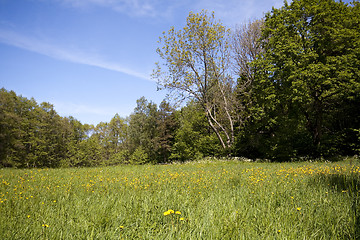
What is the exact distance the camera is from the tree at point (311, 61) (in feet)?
50.6

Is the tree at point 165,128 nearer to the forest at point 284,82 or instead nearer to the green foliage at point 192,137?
the green foliage at point 192,137

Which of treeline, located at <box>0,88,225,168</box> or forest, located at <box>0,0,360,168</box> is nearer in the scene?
forest, located at <box>0,0,360,168</box>

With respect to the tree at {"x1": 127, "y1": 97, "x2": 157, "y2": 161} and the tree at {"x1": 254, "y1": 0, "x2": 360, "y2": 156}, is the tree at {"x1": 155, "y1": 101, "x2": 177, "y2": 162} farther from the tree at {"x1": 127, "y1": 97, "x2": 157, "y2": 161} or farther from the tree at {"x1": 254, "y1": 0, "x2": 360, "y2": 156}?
the tree at {"x1": 254, "y1": 0, "x2": 360, "y2": 156}

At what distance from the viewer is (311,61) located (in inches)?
674

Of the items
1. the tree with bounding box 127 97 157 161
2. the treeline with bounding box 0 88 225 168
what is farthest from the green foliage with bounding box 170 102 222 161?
the tree with bounding box 127 97 157 161

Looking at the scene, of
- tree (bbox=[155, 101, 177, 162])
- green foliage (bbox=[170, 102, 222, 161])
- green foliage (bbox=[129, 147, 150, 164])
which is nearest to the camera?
green foliage (bbox=[170, 102, 222, 161])

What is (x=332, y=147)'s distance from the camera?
17.7 m

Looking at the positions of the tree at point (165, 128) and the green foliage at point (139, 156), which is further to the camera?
the green foliage at point (139, 156)

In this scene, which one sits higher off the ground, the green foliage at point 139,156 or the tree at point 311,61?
the tree at point 311,61

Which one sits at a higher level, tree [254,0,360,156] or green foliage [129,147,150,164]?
tree [254,0,360,156]

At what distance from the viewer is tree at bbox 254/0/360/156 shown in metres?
15.4

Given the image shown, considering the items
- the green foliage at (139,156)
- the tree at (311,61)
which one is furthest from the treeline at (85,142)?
the tree at (311,61)

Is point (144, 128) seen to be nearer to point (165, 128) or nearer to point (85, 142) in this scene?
point (165, 128)

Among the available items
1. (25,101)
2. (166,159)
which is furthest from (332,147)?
(25,101)
